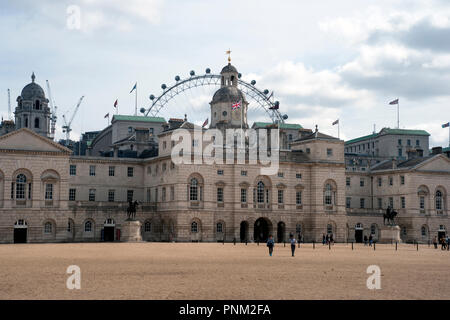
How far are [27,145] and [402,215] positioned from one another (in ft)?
175

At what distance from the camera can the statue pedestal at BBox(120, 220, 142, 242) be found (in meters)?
78.8

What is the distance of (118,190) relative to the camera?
9212 centimetres

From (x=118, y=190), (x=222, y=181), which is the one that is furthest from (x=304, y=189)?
(x=118, y=190)

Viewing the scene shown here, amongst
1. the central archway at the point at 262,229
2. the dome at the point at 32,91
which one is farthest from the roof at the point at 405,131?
the dome at the point at 32,91

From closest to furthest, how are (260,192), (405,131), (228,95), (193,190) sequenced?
(193,190), (260,192), (228,95), (405,131)

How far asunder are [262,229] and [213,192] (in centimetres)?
962

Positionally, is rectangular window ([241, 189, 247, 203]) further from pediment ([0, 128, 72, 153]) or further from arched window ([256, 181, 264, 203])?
pediment ([0, 128, 72, 153])

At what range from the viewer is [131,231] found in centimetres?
7894

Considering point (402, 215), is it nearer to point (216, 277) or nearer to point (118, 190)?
point (118, 190)

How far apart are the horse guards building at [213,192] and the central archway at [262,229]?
15cm

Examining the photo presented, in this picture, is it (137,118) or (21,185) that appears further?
(137,118)

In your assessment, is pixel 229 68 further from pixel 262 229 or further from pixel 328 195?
pixel 262 229

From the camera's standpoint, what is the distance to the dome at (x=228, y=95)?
102 meters

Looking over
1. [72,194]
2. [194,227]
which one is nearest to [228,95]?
[194,227]
